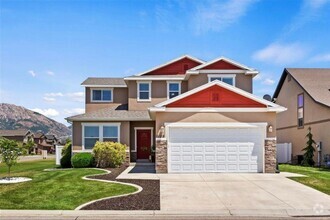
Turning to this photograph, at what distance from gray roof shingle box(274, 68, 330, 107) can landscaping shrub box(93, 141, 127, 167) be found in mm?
14457

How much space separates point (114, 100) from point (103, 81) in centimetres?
193

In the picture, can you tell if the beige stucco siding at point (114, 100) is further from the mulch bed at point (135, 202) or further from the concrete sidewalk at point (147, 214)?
the concrete sidewalk at point (147, 214)

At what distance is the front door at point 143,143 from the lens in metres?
24.6

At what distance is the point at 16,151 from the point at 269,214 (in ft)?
37.2

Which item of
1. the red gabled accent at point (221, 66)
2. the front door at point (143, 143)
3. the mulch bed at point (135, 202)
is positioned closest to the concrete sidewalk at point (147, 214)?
the mulch bed at point (135, 202)

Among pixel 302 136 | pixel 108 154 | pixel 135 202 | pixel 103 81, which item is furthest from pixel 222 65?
pixel 135 202

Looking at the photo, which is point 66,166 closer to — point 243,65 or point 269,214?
point 243,65

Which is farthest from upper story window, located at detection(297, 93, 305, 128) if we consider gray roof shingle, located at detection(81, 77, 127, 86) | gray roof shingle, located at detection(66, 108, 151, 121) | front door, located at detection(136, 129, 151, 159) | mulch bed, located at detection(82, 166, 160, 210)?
mulch bed, located at detection(82, 166, 160, 210)

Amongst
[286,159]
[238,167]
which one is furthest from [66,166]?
[286,159]

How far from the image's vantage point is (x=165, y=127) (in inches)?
691

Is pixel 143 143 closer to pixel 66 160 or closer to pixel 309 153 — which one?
pixel 66 160

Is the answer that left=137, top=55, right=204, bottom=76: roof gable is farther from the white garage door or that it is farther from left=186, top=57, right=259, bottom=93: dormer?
the white garage door

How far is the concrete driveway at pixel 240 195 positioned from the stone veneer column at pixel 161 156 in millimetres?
1589

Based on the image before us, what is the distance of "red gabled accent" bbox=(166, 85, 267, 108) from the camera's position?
17.7 metres
